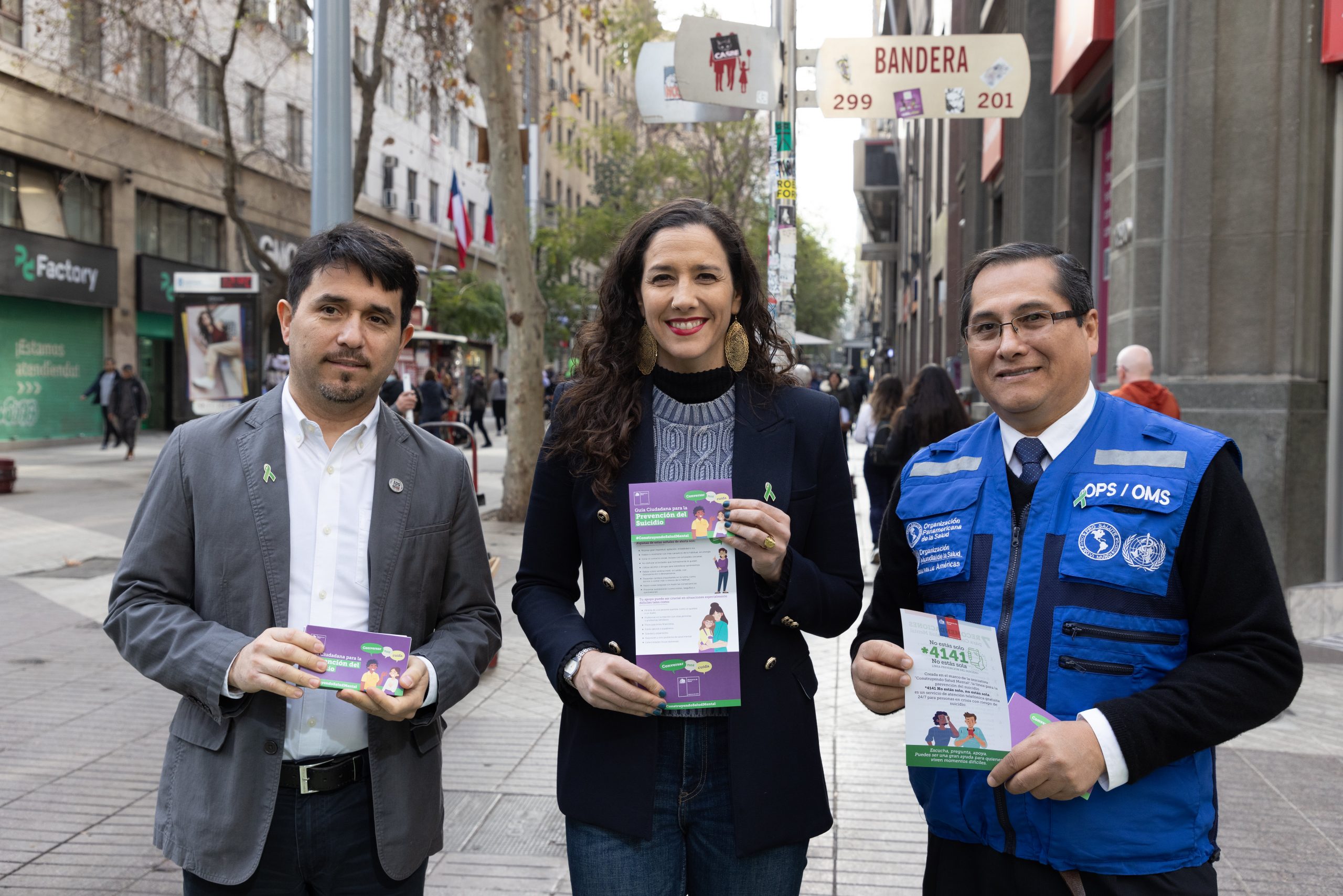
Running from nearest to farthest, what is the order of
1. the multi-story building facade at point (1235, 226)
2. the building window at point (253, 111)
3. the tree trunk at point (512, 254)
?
the multi-story building facade at point (1235, 226), the tree trunk at point (512, 254), the building window at point (253, 111)

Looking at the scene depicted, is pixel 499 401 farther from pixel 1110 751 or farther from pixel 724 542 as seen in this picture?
pixel 1110 751

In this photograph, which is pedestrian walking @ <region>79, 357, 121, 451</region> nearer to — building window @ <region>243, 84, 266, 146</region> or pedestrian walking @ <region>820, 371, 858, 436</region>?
building window @ <region>243, 84, 266, 146</region>

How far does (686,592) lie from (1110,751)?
819mm

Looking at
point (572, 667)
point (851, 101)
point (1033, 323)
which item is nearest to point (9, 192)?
point (851, 101)

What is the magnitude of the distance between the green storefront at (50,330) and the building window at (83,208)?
520 millimetres

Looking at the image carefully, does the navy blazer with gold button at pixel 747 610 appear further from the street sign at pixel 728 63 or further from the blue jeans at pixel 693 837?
the street sign at pixel 728 63

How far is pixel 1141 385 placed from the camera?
7227 millimetres

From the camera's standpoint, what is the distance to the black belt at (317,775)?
7.50 feet

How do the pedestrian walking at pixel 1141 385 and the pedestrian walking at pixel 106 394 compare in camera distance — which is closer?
the pedestrian walking at pixel 1141 385

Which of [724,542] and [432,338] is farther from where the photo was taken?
[432,338]

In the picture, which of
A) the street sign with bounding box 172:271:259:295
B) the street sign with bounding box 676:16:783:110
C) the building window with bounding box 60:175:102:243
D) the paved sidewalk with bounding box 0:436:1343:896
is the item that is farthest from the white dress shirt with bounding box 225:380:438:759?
the building window with bounding box 60:175:102:243

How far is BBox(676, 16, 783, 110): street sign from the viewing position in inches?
300

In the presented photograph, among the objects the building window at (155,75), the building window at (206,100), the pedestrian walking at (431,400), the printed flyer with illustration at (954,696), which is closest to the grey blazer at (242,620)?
the printed flyer with illustration at (954,696)

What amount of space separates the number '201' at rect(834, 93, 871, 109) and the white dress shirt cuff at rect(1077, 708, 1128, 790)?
20.6 feet
